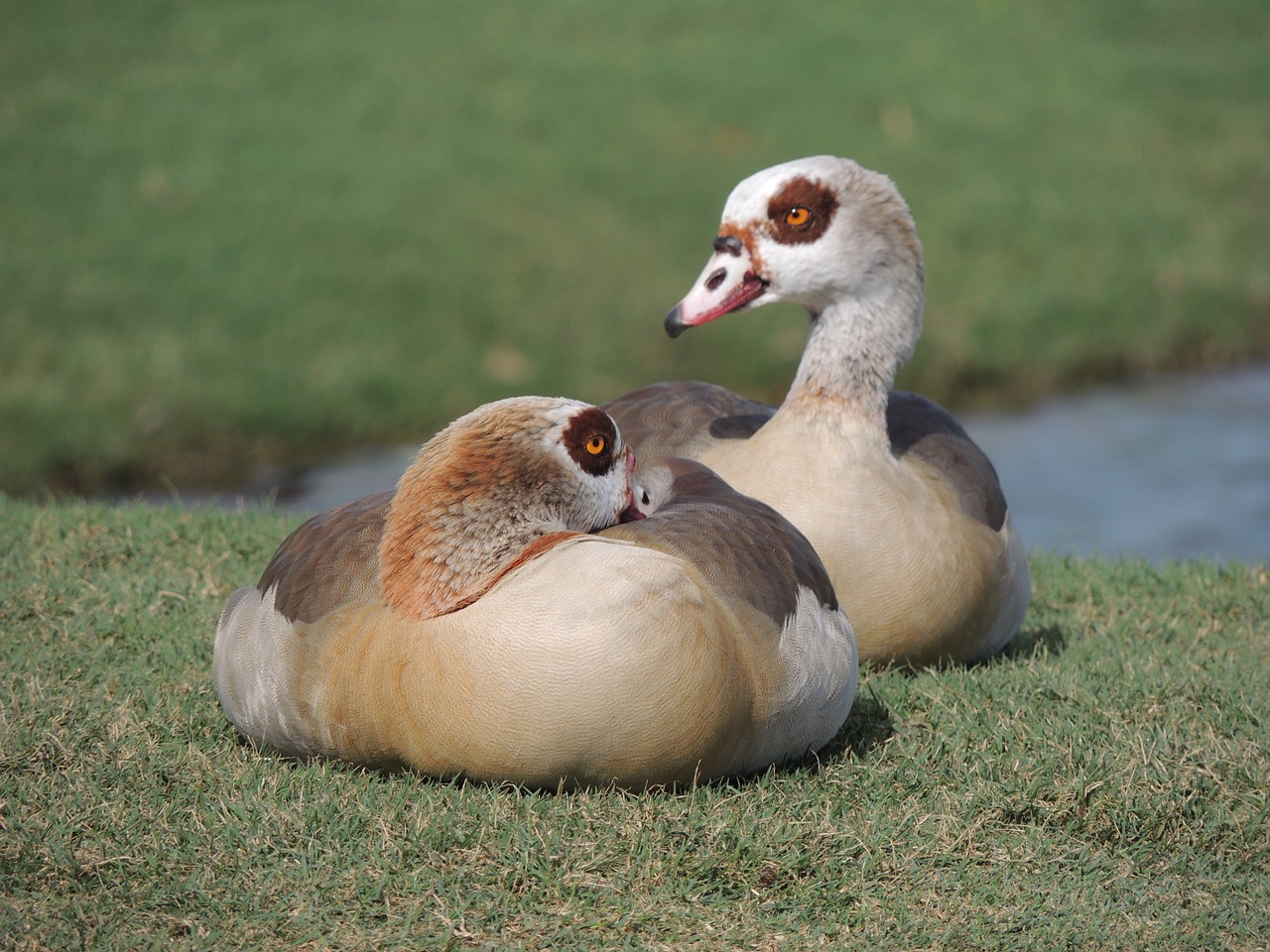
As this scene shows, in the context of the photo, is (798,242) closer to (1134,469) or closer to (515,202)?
(1134,469)

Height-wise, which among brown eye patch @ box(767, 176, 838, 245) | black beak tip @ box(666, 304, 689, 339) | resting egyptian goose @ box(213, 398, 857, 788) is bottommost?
resting egyptian goose @ box(213, 398, 857, 788)

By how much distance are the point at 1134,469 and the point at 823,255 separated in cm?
535

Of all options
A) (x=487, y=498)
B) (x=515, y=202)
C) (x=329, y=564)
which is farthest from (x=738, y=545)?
(x=515, y=202)

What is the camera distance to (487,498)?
12.7 ft

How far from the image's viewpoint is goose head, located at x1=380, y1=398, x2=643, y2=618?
3809mm

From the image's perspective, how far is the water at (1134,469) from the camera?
8.77 meters

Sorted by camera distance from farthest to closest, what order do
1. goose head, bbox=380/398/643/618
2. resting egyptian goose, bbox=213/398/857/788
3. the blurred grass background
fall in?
1. the blurred grass background
2. goose head, bbox=380/398/643/618
3. resting egyptian goose, bbox=213/398/857/788

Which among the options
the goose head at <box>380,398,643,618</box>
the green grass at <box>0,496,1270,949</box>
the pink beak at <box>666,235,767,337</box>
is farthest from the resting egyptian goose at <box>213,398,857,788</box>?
the pink beak at <box>666,235,767,337</box>

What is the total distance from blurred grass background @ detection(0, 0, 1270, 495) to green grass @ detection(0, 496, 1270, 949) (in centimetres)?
528

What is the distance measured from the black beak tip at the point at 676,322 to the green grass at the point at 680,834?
1277 millimetres

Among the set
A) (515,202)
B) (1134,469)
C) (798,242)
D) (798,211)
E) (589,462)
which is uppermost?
(515,202)

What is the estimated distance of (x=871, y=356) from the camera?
17.3 feet

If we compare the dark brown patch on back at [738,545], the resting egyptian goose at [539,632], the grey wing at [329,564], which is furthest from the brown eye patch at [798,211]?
the grey wing at [329,564]

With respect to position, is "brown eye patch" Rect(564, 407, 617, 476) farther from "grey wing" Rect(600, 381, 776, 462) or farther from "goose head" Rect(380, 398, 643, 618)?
"grey wing" Rect(600, 381, 776, 462)
